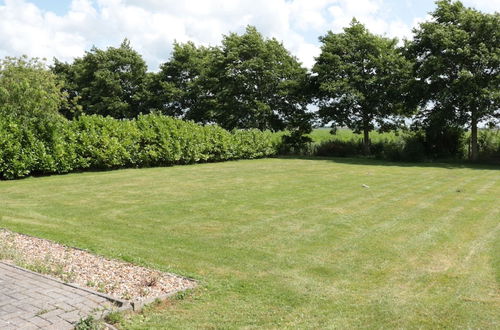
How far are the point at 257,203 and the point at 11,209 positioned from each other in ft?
18.7

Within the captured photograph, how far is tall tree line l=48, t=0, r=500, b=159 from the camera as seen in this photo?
24125 mm

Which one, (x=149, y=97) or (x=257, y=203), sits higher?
(x=149, y=97)

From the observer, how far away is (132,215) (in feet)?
29.6

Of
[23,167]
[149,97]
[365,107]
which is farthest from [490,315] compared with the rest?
[149,97]

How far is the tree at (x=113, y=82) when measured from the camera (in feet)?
140

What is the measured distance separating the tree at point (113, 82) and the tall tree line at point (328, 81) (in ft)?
0.35

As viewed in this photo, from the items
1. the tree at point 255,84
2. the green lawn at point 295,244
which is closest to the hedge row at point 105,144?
the green lawn at point 295,244

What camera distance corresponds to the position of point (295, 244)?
276 inches

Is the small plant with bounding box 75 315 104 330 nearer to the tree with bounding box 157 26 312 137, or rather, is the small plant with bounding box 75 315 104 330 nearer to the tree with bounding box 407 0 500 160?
the tree with bounding box 407 0 500 160

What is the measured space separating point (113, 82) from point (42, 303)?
40.7 m

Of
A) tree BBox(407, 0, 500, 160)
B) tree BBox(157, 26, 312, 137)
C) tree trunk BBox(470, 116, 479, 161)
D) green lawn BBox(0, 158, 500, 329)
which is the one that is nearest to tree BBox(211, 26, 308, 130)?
tree BBox(157, 26, 312, 137)

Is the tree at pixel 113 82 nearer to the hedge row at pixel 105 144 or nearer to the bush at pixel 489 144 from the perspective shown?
the hedge row at pixel 105 144

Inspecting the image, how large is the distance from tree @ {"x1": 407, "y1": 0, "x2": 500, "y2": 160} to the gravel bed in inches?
892

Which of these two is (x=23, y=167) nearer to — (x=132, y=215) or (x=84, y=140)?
(x=84, y=140)
